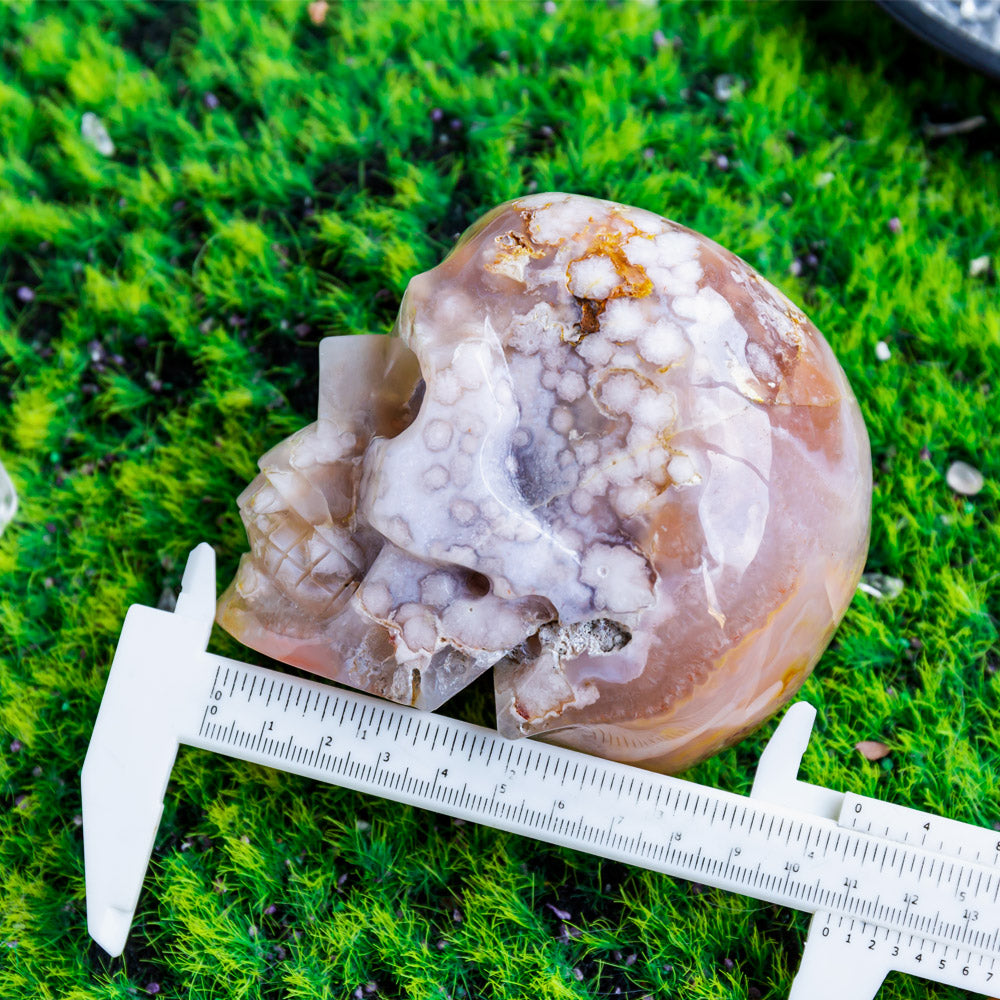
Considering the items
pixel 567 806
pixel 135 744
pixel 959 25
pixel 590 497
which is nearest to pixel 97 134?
pixel 135 744

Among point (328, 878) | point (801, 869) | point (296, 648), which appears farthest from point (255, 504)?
point (801, 869)

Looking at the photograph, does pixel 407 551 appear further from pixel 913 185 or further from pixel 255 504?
pixel 913 185

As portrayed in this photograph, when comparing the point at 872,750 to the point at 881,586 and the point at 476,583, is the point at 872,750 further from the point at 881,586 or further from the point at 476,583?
the point at 476,583

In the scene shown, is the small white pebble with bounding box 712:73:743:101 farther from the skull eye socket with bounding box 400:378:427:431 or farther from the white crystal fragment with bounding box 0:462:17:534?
the white crystal fragment with bounding box 0:462:17:534

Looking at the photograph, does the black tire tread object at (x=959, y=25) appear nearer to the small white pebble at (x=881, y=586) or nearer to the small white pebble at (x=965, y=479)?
the small white pebble at (x=965, y=479)

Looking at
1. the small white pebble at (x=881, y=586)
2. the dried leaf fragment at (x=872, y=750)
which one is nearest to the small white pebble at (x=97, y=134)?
the small white pebble at (x=881, y=586)

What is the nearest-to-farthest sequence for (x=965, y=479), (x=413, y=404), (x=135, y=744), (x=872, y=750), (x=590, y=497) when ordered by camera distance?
(x=590, y=497), (x=413, y=404), (x=135, y=744), (x=872, y=750), (x=965, y=479)

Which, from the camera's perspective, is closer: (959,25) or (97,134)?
(959,25)
